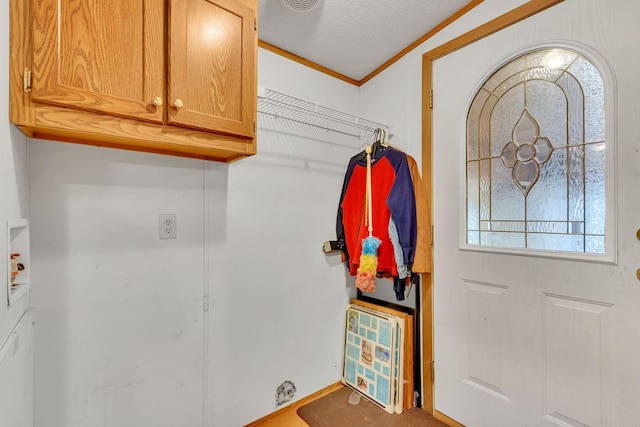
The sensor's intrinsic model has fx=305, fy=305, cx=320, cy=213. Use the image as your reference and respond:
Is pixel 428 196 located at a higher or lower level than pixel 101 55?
lower

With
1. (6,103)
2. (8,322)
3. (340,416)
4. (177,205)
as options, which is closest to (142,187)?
(177,205)

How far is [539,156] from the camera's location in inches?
56.0

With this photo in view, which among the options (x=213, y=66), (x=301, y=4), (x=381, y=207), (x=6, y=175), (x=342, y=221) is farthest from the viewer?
(x=342, y=221)

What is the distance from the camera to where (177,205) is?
1448 millimetres

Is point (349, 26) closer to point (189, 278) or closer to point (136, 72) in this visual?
point (136, 72)

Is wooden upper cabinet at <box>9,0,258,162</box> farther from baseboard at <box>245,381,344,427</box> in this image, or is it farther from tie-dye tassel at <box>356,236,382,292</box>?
baseboard at <box>245,381,344,427</box>

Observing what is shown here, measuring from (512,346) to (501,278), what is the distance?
0.33m

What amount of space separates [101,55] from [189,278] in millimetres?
971

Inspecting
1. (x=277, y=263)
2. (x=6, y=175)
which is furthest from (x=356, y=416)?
(x=6, y=175)

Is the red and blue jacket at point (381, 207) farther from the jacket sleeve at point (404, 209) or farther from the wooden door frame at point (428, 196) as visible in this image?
the wooden door frame at point (428, 196)

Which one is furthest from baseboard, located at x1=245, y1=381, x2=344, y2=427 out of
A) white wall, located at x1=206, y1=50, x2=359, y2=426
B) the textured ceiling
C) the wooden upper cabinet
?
the textured ceiling

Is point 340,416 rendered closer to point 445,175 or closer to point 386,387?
point 386,387

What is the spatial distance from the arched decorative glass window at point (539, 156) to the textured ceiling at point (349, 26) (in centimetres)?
53

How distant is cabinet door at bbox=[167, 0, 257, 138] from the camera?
1.08 meters
